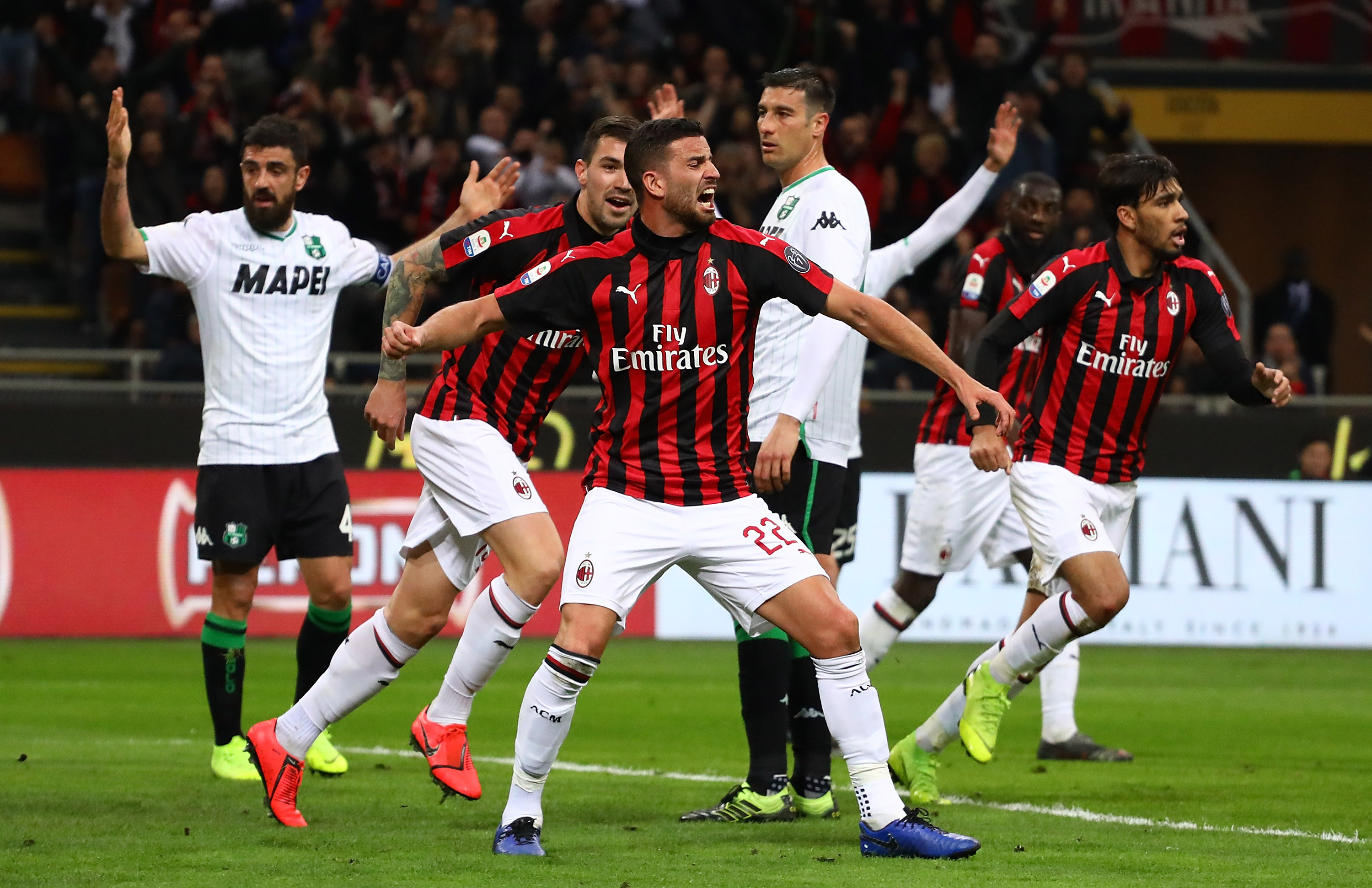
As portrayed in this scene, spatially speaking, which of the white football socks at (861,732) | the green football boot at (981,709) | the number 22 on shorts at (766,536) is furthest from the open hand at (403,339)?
the green football boot at (981,709)

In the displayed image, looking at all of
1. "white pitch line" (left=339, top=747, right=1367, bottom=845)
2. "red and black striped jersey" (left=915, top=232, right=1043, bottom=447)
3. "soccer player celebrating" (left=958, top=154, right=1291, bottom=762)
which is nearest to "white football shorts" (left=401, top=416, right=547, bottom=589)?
"white pitch line" (left=339, top=747, right=1367, bottom=845)

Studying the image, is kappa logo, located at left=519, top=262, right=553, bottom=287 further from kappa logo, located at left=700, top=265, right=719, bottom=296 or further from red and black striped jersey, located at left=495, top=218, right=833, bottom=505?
kappa logo, located at left=700, top=265, right=719, bottom=296

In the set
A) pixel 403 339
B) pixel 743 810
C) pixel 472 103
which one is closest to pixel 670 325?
pixel 403 339

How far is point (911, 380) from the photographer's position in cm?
1589

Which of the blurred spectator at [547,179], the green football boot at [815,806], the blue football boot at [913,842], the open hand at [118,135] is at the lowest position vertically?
the green football boot at [815,806]

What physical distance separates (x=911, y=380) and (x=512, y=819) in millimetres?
10508

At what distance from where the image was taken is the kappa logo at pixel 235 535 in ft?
24.5

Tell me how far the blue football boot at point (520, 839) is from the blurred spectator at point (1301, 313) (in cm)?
1394

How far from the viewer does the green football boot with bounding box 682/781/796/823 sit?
6.54 meters

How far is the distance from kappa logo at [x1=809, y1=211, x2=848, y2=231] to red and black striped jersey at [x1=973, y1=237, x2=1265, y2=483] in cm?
80

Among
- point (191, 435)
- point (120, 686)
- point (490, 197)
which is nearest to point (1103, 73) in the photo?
point (191, 435)

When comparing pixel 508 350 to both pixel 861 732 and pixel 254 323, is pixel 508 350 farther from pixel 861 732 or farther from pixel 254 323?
pixel 861 732

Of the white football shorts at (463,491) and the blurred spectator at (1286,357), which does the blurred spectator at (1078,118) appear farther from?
the white football shorts at (463,491)

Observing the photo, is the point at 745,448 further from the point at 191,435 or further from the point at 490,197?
the point at 191,435
